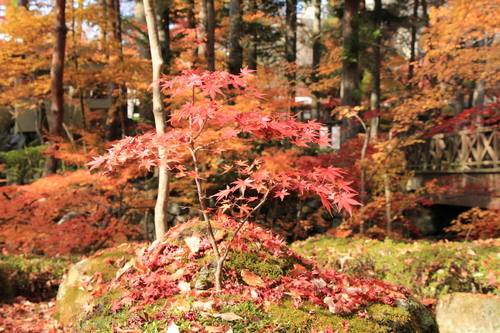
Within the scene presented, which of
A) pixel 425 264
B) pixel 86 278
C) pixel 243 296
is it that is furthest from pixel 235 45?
pixel 243 296

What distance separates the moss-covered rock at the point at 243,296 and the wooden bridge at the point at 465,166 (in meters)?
7.19

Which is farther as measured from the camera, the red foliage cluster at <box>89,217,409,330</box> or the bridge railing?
the bridge railing

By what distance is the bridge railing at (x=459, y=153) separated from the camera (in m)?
10.0

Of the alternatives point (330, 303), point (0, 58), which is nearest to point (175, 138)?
point (330, 303)

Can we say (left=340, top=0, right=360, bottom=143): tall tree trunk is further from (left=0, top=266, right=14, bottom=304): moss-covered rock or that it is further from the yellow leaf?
(left=0, top=266, right=14, bottom=304): moss-covered rock

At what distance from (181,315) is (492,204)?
33.1ft

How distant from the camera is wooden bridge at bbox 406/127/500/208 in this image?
985 cm

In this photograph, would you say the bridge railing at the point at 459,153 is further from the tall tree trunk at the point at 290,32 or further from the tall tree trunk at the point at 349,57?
the tall tree trunk at the point at 290,32

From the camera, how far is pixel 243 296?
9.13 feet

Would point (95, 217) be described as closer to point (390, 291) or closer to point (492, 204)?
point (390, 291)

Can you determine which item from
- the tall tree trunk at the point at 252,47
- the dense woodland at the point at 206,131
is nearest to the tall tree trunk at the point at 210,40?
the dense woodland at the point at 206,131

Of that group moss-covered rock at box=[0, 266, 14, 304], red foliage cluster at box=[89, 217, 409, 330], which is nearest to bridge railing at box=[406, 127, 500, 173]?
red foliage cluster at box=[89, 217, 409, 330]

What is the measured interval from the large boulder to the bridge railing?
7283mm

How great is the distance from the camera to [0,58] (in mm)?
9859
